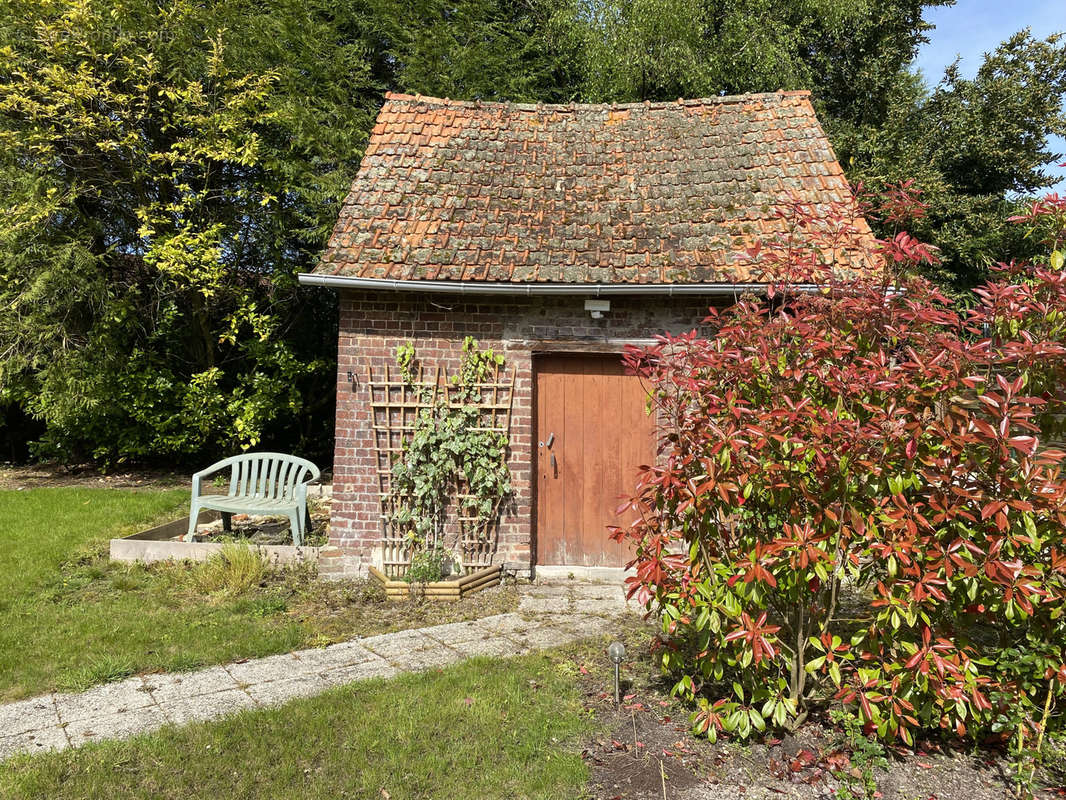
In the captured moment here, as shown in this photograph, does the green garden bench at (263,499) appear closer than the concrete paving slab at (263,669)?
No

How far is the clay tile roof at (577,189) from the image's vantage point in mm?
6447

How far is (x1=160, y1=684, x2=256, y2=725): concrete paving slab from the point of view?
385 cm

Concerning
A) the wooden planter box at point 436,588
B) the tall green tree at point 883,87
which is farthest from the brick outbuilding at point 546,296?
the tall green tree at point 883,87

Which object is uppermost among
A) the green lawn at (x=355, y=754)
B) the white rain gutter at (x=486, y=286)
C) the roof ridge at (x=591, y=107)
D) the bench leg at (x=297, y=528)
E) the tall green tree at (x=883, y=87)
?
the tall green tree at (x=883, y=87)

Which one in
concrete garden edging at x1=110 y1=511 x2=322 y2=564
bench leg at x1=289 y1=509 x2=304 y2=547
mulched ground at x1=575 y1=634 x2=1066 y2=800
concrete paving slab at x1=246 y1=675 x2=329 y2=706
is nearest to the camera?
mulched ground at x1=575 y1=634 x2=1066 y2=800

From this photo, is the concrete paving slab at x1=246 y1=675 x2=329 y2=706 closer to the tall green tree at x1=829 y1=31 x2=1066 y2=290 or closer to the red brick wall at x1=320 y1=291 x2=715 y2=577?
the red brick wall at x1=320 y1=291 x2=715 y2=577

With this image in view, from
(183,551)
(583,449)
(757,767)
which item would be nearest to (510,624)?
(583,449)

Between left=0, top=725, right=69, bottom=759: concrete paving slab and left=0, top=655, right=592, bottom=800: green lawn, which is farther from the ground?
left=0, top=655, right=592, bottom=800: green lawn

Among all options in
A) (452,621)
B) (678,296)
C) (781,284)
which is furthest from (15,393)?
(781,284)

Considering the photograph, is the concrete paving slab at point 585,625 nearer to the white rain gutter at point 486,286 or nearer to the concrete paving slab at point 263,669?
the concrete paving slab at point 263,669

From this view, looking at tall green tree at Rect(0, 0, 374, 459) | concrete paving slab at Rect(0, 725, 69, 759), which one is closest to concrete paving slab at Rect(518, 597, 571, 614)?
concrete paving slab at Rect(0, 725, 69, 759)

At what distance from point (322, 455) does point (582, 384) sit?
9194mm

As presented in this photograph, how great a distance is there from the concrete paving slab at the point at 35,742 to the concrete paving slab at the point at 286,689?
96 cm

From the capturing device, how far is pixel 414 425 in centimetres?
647
